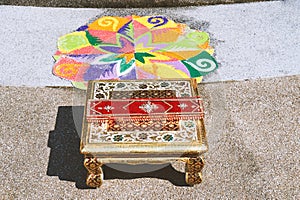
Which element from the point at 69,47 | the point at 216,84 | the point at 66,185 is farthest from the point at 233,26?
the point at 66,185

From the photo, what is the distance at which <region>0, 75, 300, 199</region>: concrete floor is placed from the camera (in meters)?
4.46

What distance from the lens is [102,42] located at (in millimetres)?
6590

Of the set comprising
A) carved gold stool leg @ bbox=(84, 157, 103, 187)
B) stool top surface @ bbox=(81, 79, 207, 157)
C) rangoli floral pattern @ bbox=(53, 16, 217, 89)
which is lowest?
rangoli floral pattern @ bbox=(53, 16, 217, 89)

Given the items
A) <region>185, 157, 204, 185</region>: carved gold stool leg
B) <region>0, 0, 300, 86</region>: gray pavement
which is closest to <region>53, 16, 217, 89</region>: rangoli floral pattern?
<region>0, 0, 300, 86</region>: gray pavement

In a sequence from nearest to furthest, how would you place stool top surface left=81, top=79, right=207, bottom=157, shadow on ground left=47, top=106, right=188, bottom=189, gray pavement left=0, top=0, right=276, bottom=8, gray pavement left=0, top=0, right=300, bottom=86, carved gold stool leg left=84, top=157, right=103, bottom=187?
stool top surface left=81, top=79, right=207, bottom=157 → carved gold stool leg left=84, top=157, right=103, bottom=187 → shadow on ground left=47, top=106, right=188, bottom=189 → gray pavement left=0, top=0, right=300, bottom=86 → gray pavement left=0, top=0, right=276, bottom=8

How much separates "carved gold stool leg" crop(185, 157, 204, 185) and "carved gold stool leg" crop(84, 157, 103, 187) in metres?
0.88

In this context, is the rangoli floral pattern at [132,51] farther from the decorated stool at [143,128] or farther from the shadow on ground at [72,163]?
the decorated stool at [143,128]

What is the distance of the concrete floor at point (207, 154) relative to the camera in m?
4.46

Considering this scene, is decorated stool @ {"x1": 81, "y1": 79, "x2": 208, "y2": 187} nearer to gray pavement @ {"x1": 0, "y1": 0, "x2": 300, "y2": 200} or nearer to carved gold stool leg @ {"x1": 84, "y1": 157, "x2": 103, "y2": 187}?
carved gold stool leg @ {"x1": 84, "y1": 157, "x2": 103, "y2": 187}

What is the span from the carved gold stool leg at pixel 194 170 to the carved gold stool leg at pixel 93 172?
0.88 meters

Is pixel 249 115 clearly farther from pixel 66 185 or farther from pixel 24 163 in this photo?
pixel 24 163

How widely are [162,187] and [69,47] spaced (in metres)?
2.95

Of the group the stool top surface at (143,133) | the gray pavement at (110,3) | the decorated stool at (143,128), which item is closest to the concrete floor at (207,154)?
the decorated stool at (143,128)

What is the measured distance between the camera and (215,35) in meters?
Answer: 6.86
